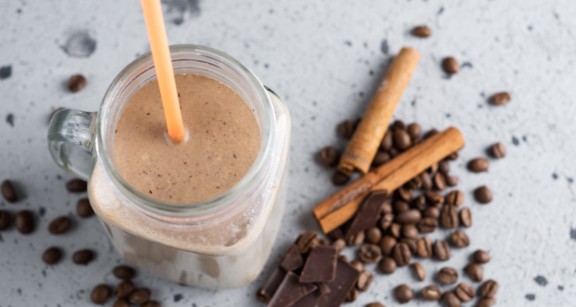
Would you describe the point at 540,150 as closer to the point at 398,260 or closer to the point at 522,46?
the point at 522,46

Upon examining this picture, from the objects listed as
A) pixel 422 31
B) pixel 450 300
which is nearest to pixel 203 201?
pixel 450 300

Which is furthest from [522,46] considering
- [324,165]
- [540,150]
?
[324,165]

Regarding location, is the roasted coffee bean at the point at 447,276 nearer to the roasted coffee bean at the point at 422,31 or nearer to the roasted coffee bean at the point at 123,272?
the roasted coffee bean at the point at 422,31

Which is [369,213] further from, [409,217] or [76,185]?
[76,185]

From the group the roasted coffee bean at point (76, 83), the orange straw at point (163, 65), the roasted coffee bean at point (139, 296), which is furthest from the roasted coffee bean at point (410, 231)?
the roasted coffee bean at point (76, 83)

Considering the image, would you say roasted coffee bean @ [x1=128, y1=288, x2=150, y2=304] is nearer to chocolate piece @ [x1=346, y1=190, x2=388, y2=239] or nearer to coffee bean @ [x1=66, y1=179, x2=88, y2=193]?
coffee bean @ [x1=66, y1=179, x2=88, y2=193]
